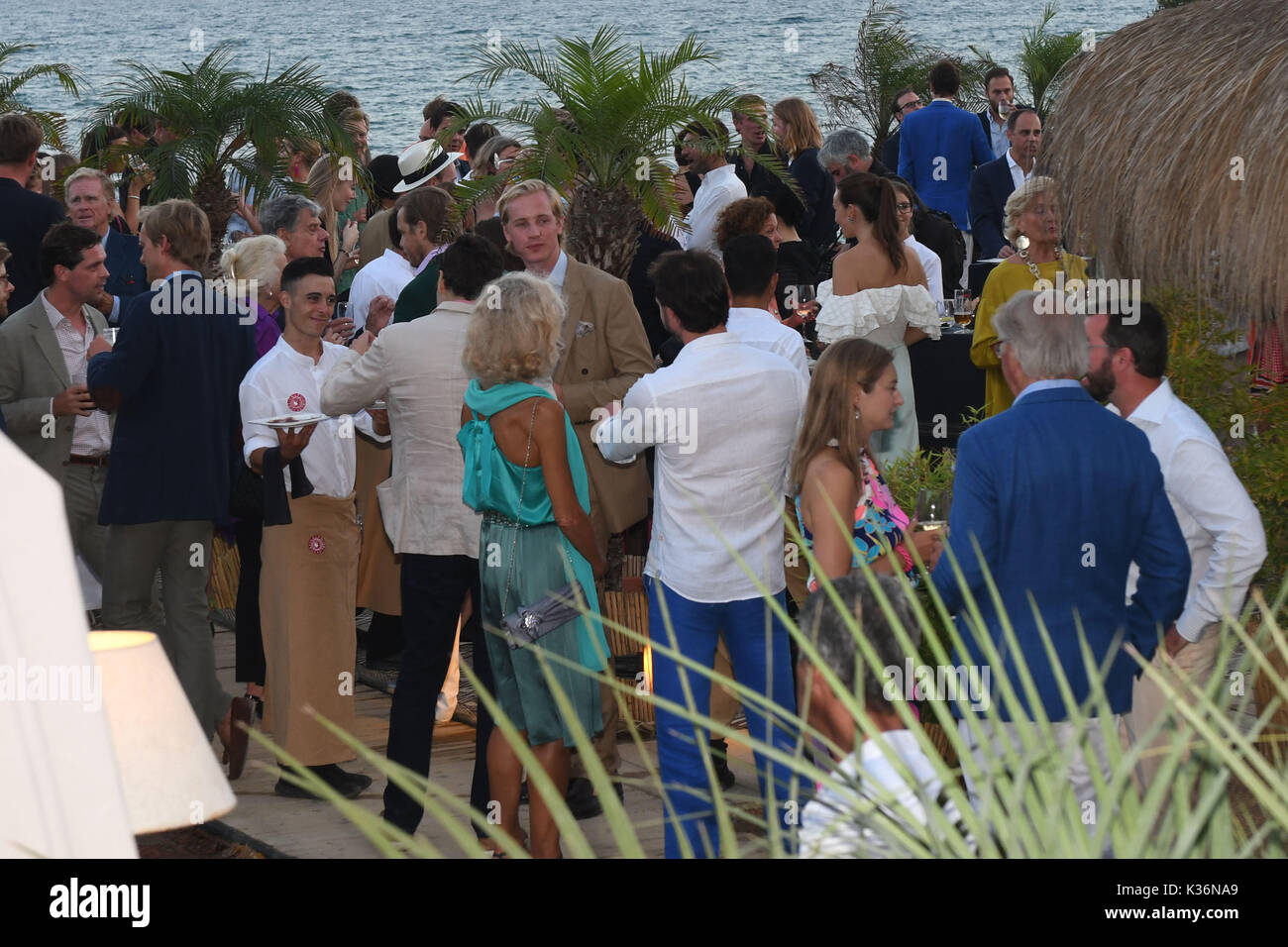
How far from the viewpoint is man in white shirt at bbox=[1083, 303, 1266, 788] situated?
3.98 metres

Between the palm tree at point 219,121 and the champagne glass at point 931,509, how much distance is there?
6.88m

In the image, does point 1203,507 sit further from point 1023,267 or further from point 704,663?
point 1023,267

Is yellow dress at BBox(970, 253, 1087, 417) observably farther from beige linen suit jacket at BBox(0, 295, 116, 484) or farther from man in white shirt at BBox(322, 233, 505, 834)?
beige linen suit jacket at BBox(0, 295, 116, 484)

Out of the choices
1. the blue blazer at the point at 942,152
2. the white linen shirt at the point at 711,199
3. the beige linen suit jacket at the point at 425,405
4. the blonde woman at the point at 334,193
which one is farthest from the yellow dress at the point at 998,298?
the blue blazer at the point at 942,152

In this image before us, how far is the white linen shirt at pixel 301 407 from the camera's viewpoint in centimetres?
555

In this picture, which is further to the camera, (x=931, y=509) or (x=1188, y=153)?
(x=1188, y=153)

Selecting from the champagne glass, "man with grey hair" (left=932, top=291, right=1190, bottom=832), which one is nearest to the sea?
the champagne glass

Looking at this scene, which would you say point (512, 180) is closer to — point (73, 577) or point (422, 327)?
point (422, 327)

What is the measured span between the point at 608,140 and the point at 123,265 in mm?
2714

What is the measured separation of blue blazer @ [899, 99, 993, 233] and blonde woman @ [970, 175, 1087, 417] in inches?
236

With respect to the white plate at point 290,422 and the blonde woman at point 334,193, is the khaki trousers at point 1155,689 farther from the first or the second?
the blonde woman at point 334,193

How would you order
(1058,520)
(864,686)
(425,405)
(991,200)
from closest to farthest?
1. (864,686)
2. (1058,520)
3. (425,405)
4. (991,200)

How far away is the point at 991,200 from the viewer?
11.3m

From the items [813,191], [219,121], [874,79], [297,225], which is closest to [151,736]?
[297,225]
